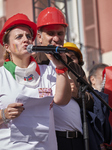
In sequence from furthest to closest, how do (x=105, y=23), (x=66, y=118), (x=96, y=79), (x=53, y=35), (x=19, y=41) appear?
1. (x=105, y=23)
2. (x=96, y=79)
3. (x=53, y=35)
4. (x=66, y=118)
5. (x=19, y=41)

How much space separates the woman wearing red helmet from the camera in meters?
1.82

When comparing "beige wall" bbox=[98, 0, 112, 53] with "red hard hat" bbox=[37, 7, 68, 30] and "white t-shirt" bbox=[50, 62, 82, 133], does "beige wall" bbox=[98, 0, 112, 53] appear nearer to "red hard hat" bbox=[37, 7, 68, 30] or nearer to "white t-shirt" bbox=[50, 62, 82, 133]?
"red hard hat" bbox=[37, 7, 68, 30]

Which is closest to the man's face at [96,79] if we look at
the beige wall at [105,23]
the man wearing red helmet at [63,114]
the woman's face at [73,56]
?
the woman's face at [73,56]

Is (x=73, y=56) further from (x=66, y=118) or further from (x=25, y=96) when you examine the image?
(x=25, y=96)

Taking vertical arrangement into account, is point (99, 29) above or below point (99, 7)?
below

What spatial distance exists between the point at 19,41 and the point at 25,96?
0.43 m

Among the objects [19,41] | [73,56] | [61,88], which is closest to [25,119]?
[61,88]

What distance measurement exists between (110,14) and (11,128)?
8.13m

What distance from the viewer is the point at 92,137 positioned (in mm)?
2445

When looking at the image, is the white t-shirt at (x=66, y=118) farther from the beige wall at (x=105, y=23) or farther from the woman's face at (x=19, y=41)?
the beige wall at (x=105, y=23)

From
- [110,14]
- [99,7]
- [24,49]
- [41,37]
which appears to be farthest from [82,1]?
[24,49]

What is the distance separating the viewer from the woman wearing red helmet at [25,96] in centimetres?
182

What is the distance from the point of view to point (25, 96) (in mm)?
1816

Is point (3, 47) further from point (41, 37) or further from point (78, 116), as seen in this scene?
point (78, 116)
